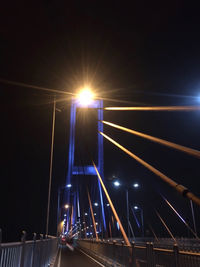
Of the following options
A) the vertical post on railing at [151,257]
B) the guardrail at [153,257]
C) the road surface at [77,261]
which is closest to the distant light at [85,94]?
the guardrail at [153,257]

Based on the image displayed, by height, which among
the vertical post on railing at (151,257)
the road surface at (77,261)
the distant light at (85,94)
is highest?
the distant light at (85,94)

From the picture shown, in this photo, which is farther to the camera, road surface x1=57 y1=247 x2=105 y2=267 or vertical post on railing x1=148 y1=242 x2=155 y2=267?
road surface x1=57 y1=247 x2=105 y2=267

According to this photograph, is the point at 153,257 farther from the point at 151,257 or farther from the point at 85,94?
the point at 85,94

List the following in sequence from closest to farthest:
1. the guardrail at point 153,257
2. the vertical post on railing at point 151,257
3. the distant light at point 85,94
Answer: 1. the guardrail at point 153,257
2. the vertical post on railing at point 151,257
3. the distant light at point 85,94

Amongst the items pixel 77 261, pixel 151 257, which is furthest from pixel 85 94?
pixel 77 261

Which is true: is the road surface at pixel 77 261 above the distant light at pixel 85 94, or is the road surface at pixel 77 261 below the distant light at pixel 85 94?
below

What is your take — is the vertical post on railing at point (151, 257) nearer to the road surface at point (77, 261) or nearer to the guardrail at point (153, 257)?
the guardrail at point (153, 257)

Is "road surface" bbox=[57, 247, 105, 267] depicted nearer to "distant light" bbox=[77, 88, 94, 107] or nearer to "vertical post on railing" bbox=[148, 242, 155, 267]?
"vertical post on railing" bbox=[148, 242, 155, 267]

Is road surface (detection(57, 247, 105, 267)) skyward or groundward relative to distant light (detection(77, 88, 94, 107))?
groundward

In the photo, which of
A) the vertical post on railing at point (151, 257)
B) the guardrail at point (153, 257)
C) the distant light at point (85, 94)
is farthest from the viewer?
the distant light at point (85, 94)

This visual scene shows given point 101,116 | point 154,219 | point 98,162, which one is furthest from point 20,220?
point 101,116

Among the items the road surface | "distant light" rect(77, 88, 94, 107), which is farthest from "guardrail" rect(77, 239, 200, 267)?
"distant light" rect(77, 88, 94, 107)

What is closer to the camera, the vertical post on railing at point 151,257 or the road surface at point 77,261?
the vertical post on railing at point 151,257

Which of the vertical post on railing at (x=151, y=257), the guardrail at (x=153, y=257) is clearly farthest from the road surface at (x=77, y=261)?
the vertical post on railing at (x=151, y=257)
